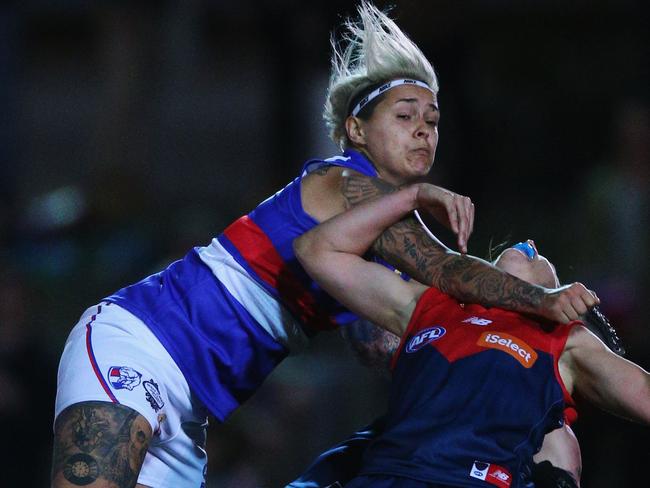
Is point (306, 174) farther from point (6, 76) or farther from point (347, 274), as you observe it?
point (6, 76)

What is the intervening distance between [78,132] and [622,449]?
5194 millimetres

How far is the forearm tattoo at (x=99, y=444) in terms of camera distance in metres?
3.26

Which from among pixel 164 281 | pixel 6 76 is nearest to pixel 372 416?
pixel 164 281

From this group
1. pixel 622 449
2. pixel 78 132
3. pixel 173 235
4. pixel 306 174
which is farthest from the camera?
pixel 78 132

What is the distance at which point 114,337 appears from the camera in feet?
11.7

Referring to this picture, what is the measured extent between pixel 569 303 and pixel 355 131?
4.13ft

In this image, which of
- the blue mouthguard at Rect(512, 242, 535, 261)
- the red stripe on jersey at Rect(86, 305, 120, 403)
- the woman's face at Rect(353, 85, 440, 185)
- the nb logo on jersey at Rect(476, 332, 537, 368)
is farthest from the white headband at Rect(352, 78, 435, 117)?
the red stripe on jersey at Rect(86, 305, 120, 403)

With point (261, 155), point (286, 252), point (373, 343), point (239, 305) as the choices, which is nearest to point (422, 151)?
point (286, 252)

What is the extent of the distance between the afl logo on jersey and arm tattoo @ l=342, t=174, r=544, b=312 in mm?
153

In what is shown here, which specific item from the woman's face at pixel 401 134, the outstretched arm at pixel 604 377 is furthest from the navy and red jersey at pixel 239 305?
the outstretched arm at pixel 604 377

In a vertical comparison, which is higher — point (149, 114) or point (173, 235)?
point (149, 114)

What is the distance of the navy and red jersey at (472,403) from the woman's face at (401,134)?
2.47 feet

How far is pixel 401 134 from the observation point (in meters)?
3.92

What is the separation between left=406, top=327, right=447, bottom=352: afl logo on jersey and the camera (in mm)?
3348
